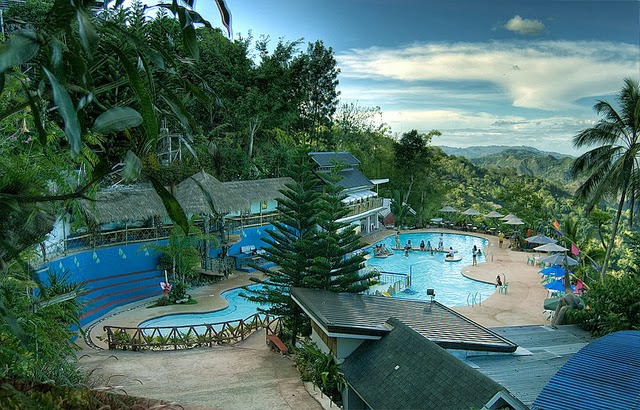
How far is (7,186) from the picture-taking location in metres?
2.18

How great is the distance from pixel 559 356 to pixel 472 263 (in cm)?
1266

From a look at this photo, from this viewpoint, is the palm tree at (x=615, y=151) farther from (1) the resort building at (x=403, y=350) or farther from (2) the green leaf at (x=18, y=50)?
(2) the green leaf at (x=18, y=50)

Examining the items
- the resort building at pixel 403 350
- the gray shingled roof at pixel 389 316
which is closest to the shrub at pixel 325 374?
the resort building at pixel 403 350

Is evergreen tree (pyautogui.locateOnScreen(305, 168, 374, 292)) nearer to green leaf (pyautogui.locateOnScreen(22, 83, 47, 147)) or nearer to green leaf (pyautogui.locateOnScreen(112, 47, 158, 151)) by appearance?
green leaf (pyautogui.locateOnScreen(22, 83, 47, 147))

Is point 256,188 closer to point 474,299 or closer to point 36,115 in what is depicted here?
point 474,299

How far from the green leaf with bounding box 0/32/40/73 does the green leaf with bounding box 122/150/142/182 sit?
276mm

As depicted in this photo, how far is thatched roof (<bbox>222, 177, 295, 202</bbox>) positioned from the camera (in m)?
18.2

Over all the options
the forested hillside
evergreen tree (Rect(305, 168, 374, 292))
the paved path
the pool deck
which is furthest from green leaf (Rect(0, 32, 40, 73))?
the forested hillside

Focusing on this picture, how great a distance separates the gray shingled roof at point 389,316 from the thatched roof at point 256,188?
31.8 feet

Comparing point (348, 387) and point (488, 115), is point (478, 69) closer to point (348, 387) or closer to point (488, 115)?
point (488, 115)

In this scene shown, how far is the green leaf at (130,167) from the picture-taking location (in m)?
1.11

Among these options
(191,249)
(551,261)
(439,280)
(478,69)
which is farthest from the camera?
(478,69)

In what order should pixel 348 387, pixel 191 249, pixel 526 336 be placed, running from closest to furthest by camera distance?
pixel 348 387 → pixel 526 336 → pixel 191 249

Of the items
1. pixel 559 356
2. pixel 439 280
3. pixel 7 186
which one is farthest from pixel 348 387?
pixel 439 280
